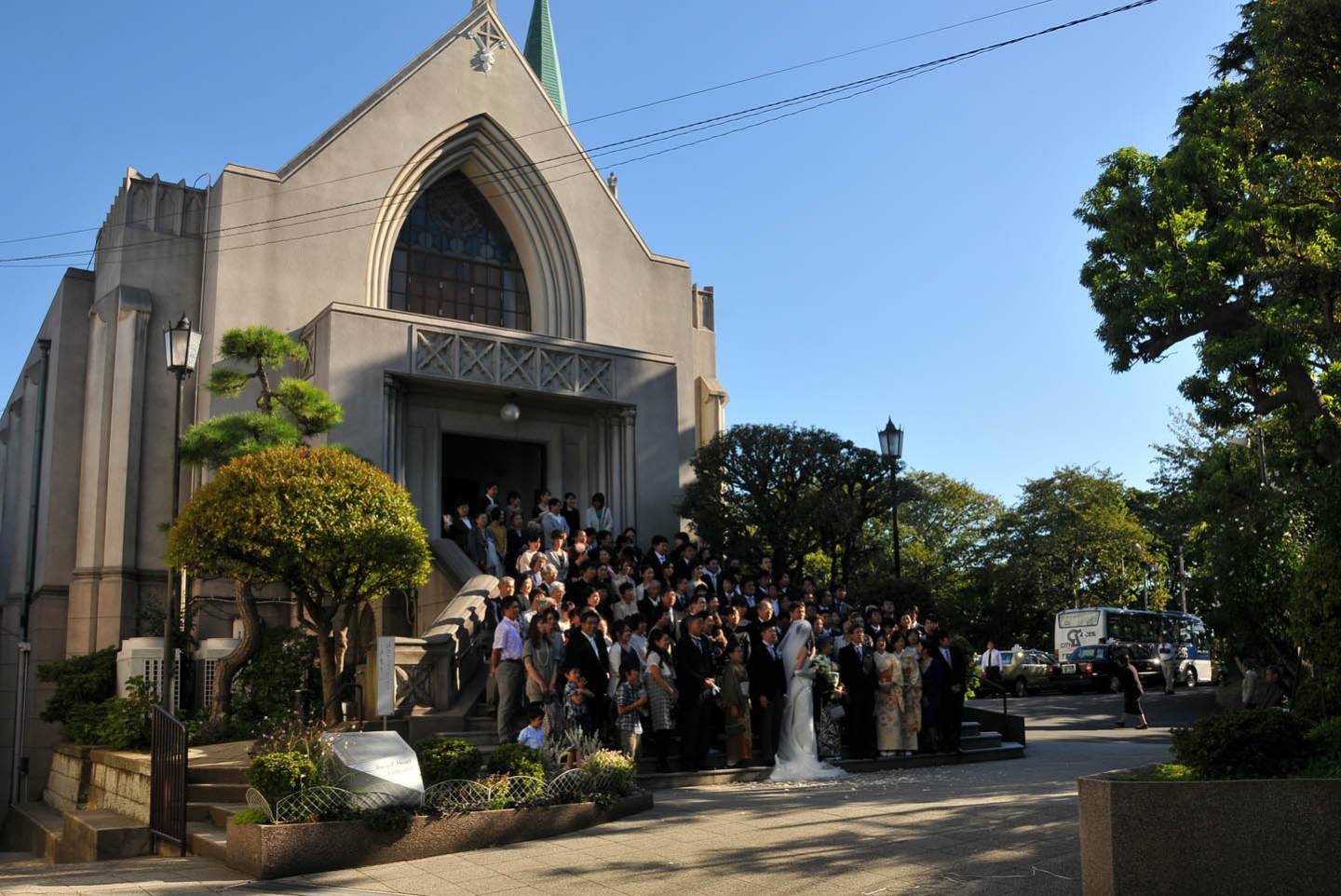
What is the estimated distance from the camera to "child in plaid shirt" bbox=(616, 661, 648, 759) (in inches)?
517

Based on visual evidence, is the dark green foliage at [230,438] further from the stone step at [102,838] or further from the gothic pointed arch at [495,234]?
the gothic pointed arch at [495,234]

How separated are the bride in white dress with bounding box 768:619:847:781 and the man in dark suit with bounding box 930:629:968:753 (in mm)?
2491

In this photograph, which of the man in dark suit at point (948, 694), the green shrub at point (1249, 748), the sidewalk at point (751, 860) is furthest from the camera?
the man in dark suit at point (948, 694)

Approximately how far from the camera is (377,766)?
9.69 metres

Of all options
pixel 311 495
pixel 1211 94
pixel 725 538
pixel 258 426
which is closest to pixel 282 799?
pixel 311 495

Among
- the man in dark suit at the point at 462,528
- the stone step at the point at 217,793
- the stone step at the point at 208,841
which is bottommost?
the stone step at the point at 208,841

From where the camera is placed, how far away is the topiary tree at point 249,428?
15531 mm

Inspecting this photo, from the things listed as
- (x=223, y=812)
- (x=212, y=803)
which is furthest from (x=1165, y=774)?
(x=212, y=803)

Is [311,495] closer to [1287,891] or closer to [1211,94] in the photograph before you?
[1287,891]

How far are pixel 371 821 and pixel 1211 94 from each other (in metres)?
18.9

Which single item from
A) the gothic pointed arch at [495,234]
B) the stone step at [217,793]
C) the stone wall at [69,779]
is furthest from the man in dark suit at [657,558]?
the gothic pointed arch at [495,234]

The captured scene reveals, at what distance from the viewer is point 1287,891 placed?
7.13 m

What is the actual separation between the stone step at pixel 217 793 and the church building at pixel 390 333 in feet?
29.4

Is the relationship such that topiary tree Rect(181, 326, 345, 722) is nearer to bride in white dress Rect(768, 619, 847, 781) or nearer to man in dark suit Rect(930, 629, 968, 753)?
bride in white dress Rect(768, 619, 847, 781)
